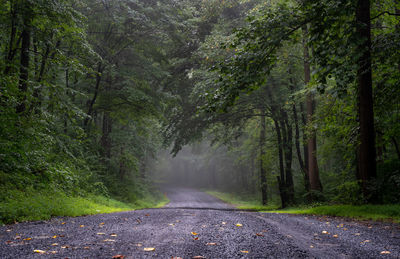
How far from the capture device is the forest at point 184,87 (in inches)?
241

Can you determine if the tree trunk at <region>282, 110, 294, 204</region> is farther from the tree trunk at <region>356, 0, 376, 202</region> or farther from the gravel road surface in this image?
the gravel road surface

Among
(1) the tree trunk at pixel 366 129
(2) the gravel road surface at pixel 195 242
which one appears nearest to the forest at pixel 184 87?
(1) the tree trunk at pixel 366 129

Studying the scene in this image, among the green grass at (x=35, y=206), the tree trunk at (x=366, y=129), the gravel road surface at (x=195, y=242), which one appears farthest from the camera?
the tree trunk at (x=366, y=129)

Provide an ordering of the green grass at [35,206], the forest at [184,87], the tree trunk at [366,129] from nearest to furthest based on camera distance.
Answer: the green grass at [35,206]
the forest at [184,87]
the tree trunk at [366,129]

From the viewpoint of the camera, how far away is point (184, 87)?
54.9ft

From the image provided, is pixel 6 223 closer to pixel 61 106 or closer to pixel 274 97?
pixel 61 106

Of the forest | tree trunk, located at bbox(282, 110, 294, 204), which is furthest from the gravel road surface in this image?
tree trunk, located at bbox(282, 110, 294, 204)

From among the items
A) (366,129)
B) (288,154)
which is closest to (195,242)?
(366,129)

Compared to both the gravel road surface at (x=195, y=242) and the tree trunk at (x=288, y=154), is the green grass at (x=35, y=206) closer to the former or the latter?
the gravel road surface at (x=195, y=242)

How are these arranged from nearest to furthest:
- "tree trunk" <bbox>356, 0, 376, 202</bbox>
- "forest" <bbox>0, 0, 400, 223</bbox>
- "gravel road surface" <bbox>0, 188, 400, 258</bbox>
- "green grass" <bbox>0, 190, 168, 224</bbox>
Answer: "gravel road surface" <bbox>0, 188, 400, 258</bbox> → "green grass" <bbox>0, 190, 168, 224</bbox> → "forest" <bbox>0, 0, 400, 223</bbox> → "tree trunk" <bbox>356, 0, 376, 202</bbox>

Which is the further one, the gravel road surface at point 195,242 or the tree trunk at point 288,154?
the tree trunk at point 288,154

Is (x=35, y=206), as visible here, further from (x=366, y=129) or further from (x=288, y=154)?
(x=288, y=154)

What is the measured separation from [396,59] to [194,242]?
6600mm

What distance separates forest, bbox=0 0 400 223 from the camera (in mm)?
6121
